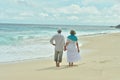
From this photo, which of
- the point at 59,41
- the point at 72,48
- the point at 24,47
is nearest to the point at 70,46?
the point at 72,48

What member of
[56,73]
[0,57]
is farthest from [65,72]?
[0,57]

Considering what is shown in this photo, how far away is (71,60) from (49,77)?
289 cm

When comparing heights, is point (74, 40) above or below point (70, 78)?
above

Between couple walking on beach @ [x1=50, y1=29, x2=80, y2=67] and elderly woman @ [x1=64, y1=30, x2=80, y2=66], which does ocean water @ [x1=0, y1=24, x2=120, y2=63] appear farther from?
elderly woman @ [x1=64, y1=30, x2=80, y2=66]

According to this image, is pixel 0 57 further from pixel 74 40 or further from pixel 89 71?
pixel 89 71

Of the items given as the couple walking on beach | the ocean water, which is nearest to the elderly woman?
the couple walking on beach

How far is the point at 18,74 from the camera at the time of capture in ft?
32.5

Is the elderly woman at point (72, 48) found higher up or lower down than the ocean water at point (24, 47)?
higher up

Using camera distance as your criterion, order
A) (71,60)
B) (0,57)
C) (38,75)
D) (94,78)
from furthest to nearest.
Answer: (0,57), (71,60), (38,75), (94,78)

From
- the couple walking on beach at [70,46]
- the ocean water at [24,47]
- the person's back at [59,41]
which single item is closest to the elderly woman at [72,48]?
the couple walking on beach at [70,46]

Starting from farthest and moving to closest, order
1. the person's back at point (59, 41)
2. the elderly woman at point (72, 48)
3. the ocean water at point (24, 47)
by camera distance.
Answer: the ocean water at point (24, 47) → the person's back at point (59, 41) → the elderly woman at point (72, 48)

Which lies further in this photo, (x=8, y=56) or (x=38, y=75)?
(x=8, y=56)

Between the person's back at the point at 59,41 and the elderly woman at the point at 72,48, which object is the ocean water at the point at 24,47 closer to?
the person's back at the point at 59,41

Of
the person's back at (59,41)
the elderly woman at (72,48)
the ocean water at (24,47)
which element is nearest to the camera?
the elderly woman at (72,48)
